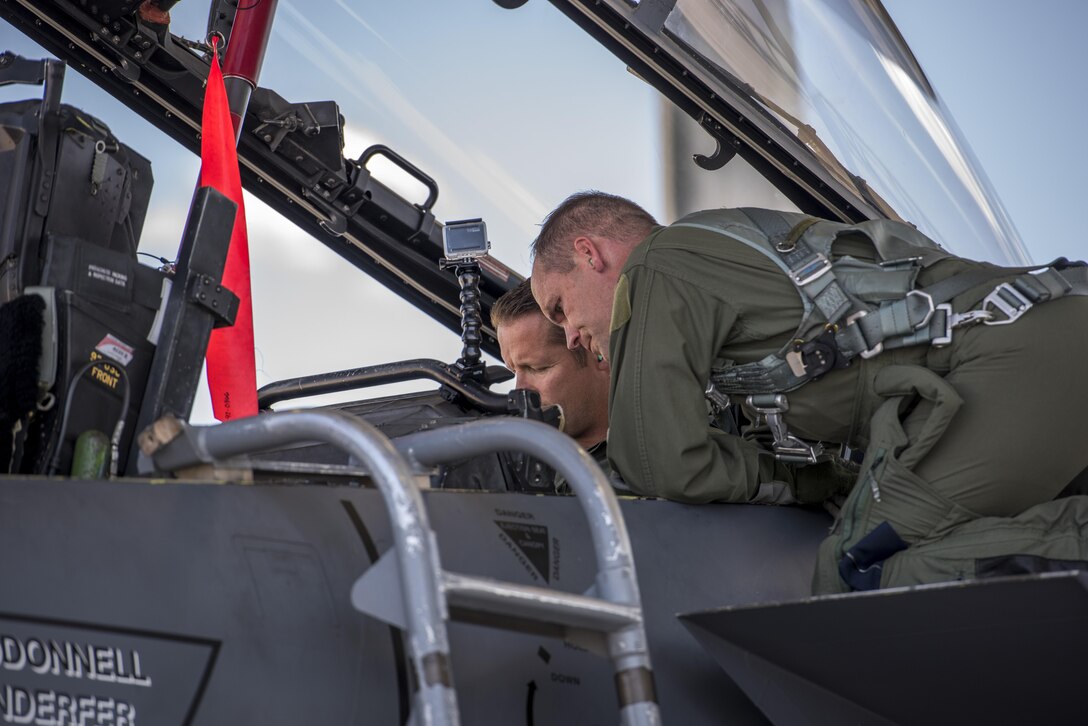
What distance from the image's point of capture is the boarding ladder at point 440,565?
3.20 feet

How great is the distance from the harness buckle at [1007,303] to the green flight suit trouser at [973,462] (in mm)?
14

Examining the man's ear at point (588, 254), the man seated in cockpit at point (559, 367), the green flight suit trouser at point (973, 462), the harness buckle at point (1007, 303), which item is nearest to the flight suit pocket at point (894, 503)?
the green flight suit trouser at point (973, 462)

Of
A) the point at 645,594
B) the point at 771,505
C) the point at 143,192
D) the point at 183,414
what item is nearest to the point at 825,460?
the point at 771,505

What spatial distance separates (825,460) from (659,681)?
635 mm

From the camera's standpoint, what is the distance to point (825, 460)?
1958 mm

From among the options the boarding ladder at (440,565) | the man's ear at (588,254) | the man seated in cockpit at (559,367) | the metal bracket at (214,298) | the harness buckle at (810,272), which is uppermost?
the man seated in cockpit at (559,367)

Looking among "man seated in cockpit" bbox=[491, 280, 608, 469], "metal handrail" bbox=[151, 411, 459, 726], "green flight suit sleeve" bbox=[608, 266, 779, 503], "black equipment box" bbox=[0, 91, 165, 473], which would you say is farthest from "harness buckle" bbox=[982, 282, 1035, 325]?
"man seated in cockpit" bbox=[491, 280, 608, 469]

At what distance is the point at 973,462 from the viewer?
1.64 m

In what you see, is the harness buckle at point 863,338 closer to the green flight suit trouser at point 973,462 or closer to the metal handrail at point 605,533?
the green flight suit trouser at point 973,462

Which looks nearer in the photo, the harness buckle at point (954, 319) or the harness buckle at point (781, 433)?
the harness buckle at point (954, 319)

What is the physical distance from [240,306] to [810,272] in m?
1.32

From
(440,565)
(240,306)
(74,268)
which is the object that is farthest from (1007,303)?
(240,306)

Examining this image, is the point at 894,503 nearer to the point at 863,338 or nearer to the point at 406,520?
the point at 863,338

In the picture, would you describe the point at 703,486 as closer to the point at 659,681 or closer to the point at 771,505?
the point at 771,505
